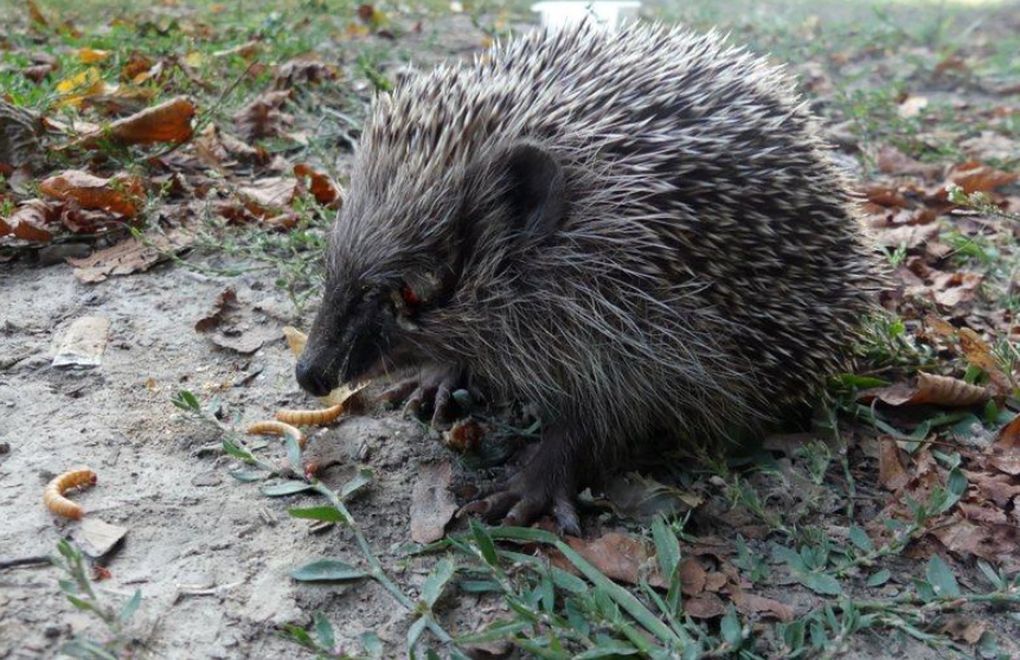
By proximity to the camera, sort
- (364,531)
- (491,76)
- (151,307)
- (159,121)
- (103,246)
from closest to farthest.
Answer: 1. (364,531)
2. (491,76)
3. (151,307)
4. (103,246)
5. (159,121)

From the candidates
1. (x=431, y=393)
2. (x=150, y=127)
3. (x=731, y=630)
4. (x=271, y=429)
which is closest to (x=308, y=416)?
(x=271, y=429)

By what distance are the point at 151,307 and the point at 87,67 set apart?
249 centimetres

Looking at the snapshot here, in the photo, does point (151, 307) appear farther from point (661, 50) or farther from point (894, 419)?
point (894, 419)

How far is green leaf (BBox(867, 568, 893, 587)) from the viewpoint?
10.2 ft

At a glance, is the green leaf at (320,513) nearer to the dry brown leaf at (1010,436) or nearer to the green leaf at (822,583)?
the green leaf at (822,583)

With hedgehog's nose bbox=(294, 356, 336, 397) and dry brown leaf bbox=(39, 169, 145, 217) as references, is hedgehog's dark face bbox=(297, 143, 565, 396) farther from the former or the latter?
dry brown leaf bbox=(39, 169, 145, 217)

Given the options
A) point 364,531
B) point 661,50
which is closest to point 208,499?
point 364,531

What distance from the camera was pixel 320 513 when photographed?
315 cm

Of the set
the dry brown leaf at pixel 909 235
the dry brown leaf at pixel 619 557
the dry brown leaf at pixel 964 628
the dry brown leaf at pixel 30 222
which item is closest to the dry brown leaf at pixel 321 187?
the dry brown leaf at pixel 30 222

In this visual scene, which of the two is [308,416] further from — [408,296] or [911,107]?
[911,107]

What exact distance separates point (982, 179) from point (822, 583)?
397cm

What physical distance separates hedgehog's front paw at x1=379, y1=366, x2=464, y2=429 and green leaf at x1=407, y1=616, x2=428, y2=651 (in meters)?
1.22

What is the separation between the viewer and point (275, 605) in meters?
2.87

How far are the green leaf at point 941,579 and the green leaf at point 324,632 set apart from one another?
1916mm
